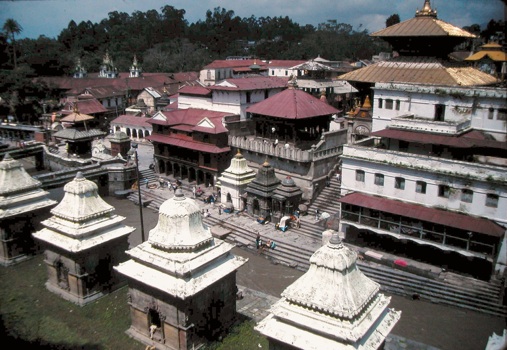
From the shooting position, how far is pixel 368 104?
134 feet

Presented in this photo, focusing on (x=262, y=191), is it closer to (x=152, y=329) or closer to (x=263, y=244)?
(x=263, y=244)

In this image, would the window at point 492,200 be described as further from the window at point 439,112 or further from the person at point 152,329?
the person at point 152,329

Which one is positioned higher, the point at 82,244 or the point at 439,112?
the point at 439,112

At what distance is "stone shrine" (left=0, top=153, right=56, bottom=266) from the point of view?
24188 millimetres

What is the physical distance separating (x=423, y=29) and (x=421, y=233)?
16.6 metres

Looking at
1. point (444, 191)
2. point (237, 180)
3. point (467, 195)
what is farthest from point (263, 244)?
point (467, 195)

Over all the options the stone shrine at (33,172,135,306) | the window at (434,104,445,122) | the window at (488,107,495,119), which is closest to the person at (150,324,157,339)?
the stone shrine at (33,172,135,306)

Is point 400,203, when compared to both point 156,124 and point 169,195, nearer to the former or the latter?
point 169,195

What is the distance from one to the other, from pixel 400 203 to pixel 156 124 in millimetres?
27936

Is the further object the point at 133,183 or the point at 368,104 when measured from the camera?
the point at 133,183

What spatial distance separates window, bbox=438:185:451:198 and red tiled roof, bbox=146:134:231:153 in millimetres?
20753

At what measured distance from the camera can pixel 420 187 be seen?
2750 cm

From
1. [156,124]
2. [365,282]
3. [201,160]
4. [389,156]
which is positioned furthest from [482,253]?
[156,124]

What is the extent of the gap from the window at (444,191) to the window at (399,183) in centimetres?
227
